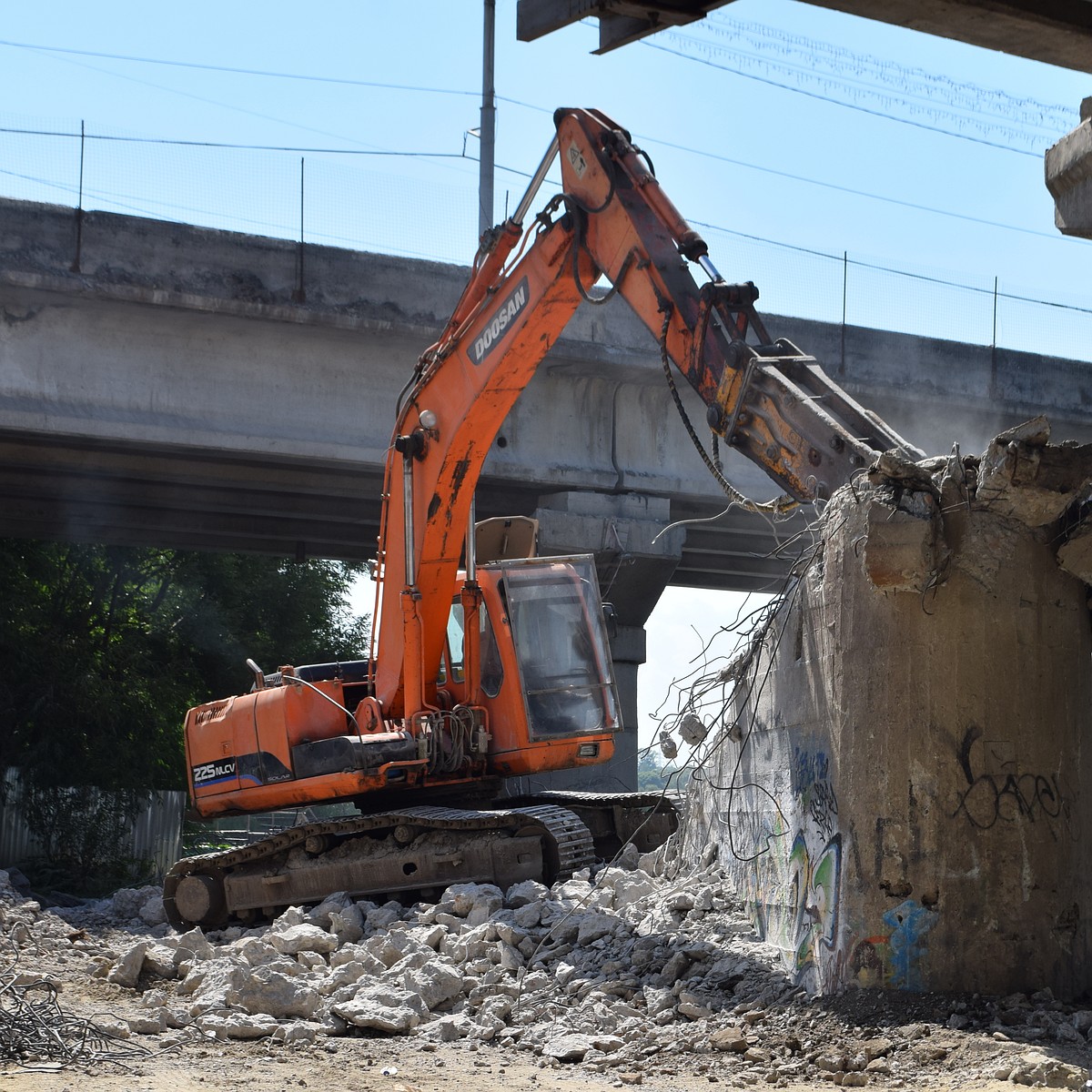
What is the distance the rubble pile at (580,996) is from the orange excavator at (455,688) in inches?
30.2

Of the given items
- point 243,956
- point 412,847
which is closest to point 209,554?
point 412,847

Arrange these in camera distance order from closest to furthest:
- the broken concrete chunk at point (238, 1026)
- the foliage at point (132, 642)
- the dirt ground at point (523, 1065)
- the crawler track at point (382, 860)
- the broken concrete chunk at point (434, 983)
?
1. the dirt ground at point (523, 1065)
2. the broken concrete chunk at point (238, 1026)
3. the broken concrete chunk at point (434, 983)
4. the crawler track at point (382, 860)
5. the foliage at point (132, 642)

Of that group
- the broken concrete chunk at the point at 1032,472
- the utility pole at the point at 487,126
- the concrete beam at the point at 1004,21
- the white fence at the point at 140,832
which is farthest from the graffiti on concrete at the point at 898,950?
the white fence at the point at 140,832

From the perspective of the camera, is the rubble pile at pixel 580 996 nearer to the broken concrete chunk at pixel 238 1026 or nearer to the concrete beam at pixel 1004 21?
the broken concrete chunk at pixel 238 1026

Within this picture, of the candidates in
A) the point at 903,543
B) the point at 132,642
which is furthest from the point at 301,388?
the point at 132,642

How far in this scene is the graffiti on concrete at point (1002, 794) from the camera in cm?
723

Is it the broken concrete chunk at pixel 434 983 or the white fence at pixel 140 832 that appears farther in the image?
the white fence at pixel 140 832

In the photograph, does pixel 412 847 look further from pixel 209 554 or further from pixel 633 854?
pixel 209 554

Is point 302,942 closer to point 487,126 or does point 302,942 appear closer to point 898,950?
point 898,950

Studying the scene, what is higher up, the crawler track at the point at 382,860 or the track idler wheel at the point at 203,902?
the crawler track at the point at 382,860

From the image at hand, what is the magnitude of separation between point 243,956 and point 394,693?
3.28 metres

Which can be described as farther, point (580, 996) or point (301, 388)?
point (301, 388)

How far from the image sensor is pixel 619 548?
16.9 metres

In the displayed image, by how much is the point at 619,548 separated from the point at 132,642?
11231 millimetres
